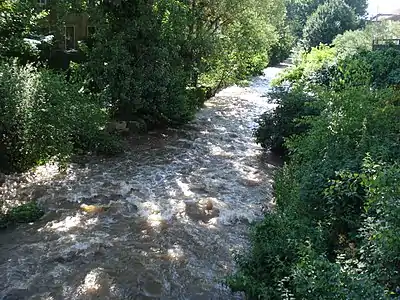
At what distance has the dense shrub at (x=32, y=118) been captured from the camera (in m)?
9.61

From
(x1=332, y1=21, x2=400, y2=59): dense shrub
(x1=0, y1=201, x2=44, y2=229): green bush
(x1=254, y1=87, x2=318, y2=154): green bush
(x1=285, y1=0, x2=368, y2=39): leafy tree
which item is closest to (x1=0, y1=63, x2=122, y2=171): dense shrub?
(x1=0, y1=201, x2=44, y2=229): green bush

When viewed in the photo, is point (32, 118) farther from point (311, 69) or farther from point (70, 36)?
point (70, 36)

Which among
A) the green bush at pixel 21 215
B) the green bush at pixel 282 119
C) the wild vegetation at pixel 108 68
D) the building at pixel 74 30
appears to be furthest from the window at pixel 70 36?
the green bush at pixel 21 215

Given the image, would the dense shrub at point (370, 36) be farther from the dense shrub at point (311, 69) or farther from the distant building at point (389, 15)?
the distant building at point (389, 15)

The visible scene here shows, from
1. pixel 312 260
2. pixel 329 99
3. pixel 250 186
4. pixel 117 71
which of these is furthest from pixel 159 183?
pixel 312 260

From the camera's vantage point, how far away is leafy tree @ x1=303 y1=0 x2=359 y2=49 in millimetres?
42750

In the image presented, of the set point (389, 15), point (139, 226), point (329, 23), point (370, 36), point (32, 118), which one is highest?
point (389, 15)

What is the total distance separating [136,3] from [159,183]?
6.69m

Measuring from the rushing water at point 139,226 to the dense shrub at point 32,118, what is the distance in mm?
559

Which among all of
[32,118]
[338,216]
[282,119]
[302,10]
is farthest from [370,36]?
[302,10]

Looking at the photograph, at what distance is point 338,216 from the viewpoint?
5.73 meters

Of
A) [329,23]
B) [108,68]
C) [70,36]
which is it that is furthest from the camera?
[329,23]

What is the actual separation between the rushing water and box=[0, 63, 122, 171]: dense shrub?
559 mm

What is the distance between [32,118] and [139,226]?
379 centimetres
